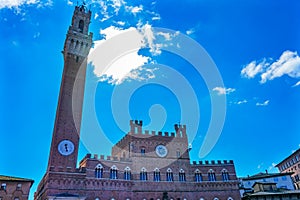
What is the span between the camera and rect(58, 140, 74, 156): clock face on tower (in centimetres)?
3331

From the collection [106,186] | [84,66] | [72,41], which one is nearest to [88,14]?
[72,41]

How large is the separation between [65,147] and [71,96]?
810 cm

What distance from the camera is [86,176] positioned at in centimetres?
3334

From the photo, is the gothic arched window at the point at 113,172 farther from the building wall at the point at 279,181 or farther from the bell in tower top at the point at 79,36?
the building wall at the point at 279,181

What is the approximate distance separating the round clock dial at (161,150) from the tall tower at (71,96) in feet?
43.7

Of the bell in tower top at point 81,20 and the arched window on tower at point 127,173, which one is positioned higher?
the bell in tower top at point 81,20

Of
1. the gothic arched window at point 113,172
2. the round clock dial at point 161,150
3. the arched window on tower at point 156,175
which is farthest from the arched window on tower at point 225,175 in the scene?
the gothic arched window at point 113,172

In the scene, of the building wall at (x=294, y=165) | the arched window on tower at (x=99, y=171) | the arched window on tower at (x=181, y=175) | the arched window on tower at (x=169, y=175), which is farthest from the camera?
the building wall at (x=294, y=165)

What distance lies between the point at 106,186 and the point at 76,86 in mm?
16123

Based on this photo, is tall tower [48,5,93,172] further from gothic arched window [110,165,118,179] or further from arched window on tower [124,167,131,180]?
arched window on tower [124,167,131,180]

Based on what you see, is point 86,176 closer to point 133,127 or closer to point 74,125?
point 74,125

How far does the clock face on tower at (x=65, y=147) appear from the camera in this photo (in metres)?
33.3

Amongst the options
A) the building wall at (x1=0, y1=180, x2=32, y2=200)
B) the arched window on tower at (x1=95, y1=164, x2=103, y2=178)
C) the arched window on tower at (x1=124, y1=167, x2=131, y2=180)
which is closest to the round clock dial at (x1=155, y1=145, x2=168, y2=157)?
the arched window on tower at (x1=124, y1=167, x2=131, y2=180)

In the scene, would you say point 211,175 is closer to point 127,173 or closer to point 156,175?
point 156,175
